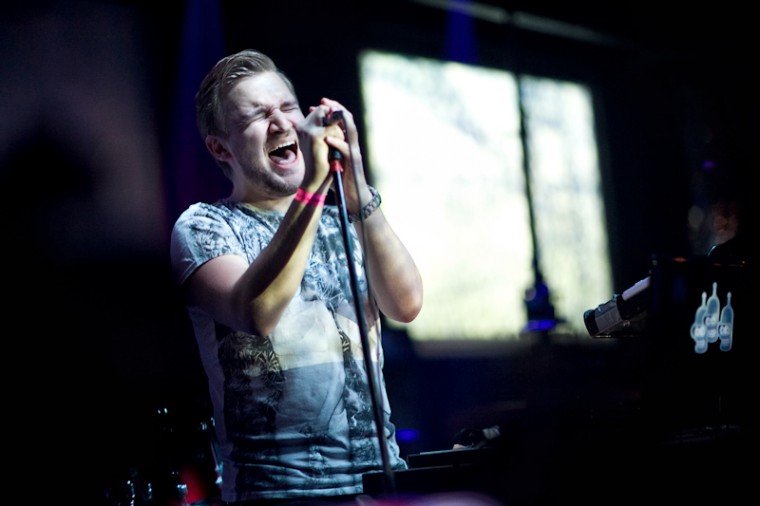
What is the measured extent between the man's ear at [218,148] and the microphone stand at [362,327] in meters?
0.57

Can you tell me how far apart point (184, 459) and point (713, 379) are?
6.49 feet

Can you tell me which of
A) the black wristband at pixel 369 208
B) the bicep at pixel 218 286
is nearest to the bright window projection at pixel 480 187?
the black wristband at pixel 369 208

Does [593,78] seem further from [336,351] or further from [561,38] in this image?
[336,351]

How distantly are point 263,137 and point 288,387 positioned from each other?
642mm

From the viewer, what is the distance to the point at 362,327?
1406 millimetres

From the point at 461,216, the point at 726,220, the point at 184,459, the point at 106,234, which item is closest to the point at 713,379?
the point at 726,220

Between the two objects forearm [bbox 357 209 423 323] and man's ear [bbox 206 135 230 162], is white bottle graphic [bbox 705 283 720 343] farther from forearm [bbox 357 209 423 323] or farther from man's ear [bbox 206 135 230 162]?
man's ear [bbox 206 135 230 162]

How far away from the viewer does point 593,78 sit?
680cm

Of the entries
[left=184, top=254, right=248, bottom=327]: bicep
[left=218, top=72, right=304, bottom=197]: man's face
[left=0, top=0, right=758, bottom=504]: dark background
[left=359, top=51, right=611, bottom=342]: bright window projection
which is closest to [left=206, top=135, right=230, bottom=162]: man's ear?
[left=218, top=72, right=304, bottom=197]: man's face

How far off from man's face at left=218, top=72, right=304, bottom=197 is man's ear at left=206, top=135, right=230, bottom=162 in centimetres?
4

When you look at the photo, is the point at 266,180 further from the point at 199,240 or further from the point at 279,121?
the point at 199,240

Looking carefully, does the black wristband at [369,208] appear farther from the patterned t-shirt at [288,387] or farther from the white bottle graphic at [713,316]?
the white bottle graphic at [713,316]

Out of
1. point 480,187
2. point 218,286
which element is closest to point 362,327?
point 218,286

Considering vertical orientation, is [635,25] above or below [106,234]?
above
